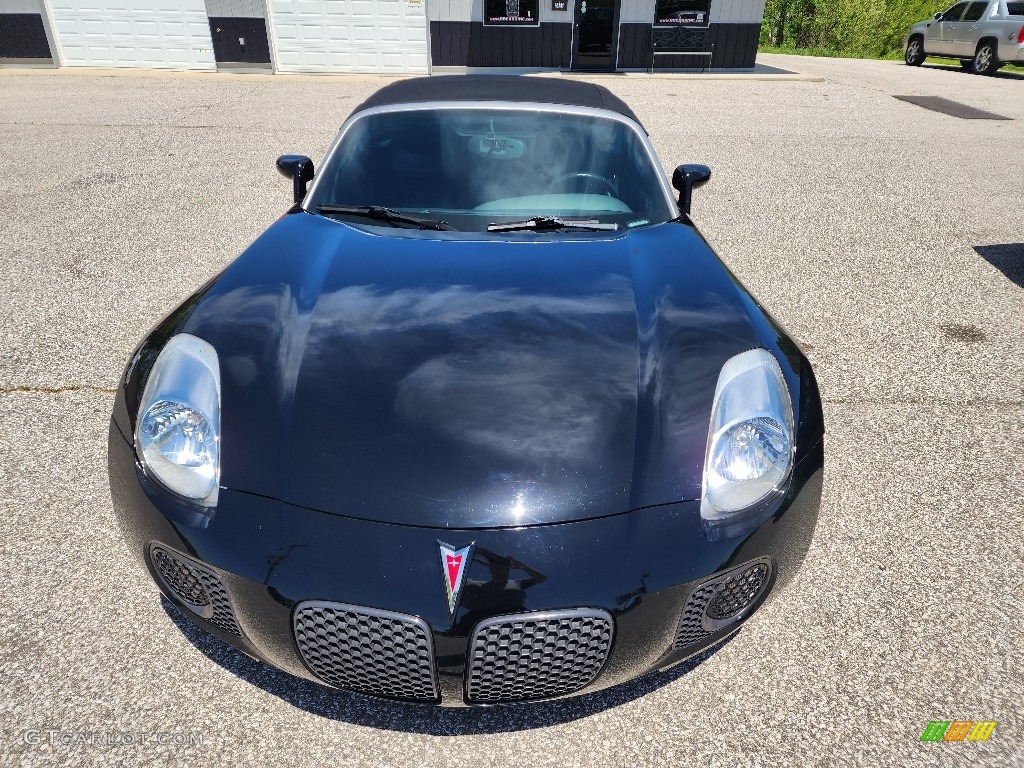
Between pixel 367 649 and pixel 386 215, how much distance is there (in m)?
1.74

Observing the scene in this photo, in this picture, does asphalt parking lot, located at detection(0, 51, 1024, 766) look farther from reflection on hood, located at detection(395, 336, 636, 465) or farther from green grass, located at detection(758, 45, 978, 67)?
green grass, located at detection(758, 45, 978, 67)

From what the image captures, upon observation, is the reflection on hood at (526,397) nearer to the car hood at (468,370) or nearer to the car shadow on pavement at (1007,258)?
the car hood at (468,370)

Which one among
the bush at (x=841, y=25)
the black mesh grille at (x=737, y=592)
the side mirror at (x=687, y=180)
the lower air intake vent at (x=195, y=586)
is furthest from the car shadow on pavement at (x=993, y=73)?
the lower air intake vent at (x=195, y=586)

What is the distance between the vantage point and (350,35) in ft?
51.4

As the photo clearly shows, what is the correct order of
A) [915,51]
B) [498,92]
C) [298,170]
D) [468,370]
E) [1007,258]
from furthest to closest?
[915,51], [1007,258], [298,170], [498,92], [468,370]

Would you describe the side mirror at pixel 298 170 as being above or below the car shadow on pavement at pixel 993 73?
above

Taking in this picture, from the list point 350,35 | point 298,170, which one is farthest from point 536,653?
point 350,35

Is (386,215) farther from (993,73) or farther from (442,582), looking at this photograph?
(993,73)

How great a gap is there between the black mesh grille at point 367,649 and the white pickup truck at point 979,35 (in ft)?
69.2

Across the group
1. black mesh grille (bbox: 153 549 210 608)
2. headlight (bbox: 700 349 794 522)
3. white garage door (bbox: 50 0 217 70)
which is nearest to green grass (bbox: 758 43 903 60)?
white garage door (bbox: 50 0 217 70)

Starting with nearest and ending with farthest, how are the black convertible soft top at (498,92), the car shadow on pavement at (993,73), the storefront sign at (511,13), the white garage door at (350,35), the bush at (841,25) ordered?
the black convertible soft top at (498,92)
the white garage door at (350,35)
the storefront sign at (511,13)
the car shadow on pavement at (993,73)
the bush at (841,25)

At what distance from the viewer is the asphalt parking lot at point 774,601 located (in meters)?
1.86

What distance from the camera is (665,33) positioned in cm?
1684

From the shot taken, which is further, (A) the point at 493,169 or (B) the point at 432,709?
(A) the point at 493,169
